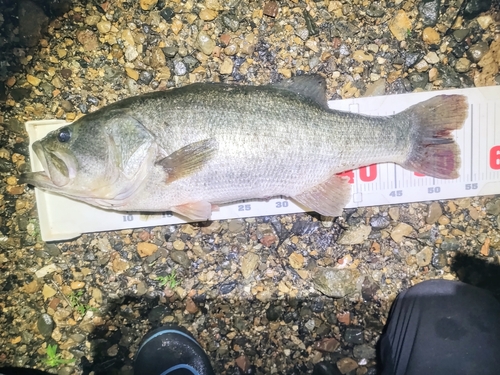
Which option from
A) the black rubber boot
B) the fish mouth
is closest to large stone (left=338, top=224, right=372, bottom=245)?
the fish mouth

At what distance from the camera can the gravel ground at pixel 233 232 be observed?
3.03 metres

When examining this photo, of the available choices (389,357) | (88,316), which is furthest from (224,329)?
(389,357)

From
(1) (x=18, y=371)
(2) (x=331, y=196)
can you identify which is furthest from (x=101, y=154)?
(1) (x=18, y=371)

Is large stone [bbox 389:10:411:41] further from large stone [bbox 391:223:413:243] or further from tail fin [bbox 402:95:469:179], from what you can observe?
large stone [bbox 391:223:413:243]

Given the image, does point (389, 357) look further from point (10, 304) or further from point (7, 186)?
point (7, 186)

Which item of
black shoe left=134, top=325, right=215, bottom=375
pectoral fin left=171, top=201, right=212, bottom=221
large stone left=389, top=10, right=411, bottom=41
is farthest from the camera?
large stone left=389, top=10, right=411, bottom=41

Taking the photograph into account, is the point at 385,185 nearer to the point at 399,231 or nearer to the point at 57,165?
the point at 399,231

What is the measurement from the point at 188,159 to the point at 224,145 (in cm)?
25

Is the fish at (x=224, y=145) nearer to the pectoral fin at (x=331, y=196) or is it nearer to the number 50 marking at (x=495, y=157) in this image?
A: the pectoral fin at (x=331, y=196)

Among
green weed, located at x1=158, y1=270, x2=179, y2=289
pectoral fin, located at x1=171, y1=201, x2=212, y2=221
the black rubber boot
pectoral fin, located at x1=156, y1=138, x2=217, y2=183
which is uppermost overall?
pectoral fin, located at x1=156, y1=138, x2=217, y2=183

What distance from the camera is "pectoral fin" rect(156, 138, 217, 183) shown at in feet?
7.91

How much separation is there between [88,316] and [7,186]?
1.24 metres

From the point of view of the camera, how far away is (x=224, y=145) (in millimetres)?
2469

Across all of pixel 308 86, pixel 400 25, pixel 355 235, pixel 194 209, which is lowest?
pixel 355 235
